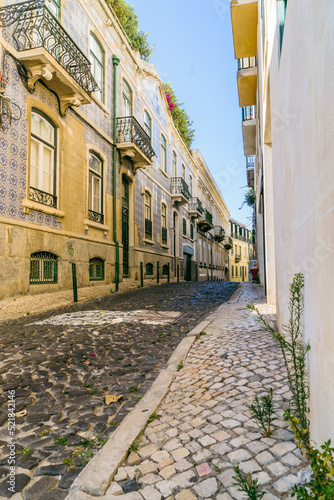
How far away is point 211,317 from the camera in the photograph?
258 inches

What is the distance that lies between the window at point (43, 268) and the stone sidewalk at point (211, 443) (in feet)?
21.6

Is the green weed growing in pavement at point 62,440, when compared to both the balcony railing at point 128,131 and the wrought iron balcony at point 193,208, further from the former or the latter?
the wrought iron balcony at point 193,208

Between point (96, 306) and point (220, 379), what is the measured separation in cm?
582

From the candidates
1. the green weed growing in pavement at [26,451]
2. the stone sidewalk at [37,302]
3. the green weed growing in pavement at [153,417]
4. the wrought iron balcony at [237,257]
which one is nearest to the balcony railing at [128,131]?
the stone sidewalk at [37,302]

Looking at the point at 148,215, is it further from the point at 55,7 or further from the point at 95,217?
the point at 55,7

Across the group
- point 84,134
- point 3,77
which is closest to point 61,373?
point 3,77

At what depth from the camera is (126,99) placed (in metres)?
16.3

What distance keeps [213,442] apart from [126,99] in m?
16.7

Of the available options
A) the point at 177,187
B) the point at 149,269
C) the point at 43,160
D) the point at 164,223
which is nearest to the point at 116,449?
the point at 43,160

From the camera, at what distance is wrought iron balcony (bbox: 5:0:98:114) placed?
8438 mm

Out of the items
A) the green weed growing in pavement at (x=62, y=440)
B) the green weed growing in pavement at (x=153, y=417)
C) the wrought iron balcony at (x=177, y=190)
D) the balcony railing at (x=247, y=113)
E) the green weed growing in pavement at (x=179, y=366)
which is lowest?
the green weed growing in pavement at (x=62, y=440)

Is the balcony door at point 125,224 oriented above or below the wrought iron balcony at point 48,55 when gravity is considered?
below

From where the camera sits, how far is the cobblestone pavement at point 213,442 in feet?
5.67

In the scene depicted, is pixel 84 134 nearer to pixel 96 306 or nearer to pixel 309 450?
pixel 96 306
